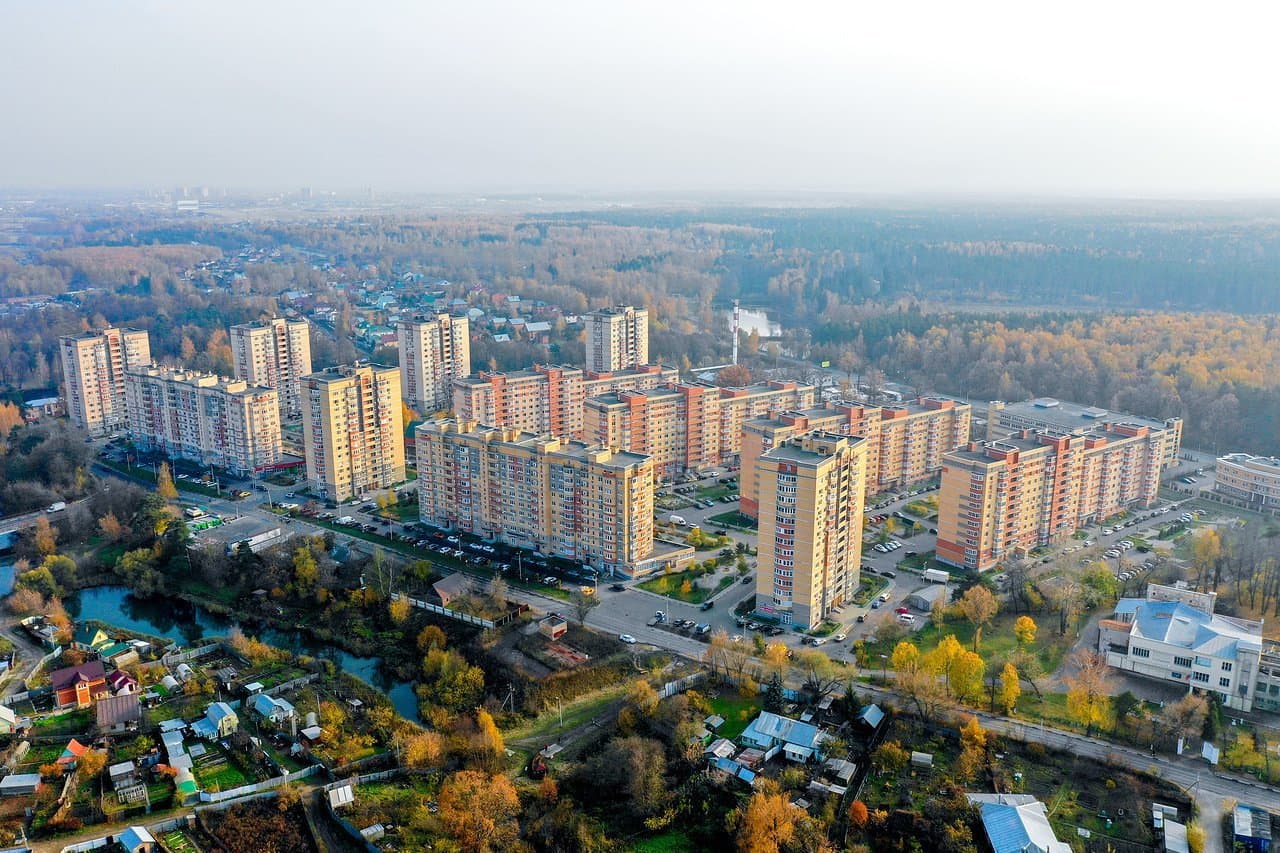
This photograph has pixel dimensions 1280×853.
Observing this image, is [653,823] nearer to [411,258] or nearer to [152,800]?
[152,800]

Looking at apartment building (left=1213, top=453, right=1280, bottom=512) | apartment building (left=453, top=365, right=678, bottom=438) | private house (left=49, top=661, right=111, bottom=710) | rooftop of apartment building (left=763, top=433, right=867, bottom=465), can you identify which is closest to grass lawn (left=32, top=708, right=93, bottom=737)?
private house (left=49, top=661, right=111, bottom=710)

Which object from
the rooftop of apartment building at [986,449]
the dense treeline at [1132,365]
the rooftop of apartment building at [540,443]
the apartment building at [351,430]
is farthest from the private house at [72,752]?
the dense treeline at [1132,365]

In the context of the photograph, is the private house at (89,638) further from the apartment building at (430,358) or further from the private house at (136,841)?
the apartment building at (430,358)

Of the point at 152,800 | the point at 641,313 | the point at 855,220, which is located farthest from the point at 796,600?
the point at 855,220

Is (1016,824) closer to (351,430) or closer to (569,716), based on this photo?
(569,716)

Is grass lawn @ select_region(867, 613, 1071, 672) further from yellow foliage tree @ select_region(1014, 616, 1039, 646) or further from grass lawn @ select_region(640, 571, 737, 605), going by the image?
grass lawn @ select_region(640, 571, 737, 605)

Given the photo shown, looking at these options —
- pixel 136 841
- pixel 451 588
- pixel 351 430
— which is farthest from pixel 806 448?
pixel 351 430
